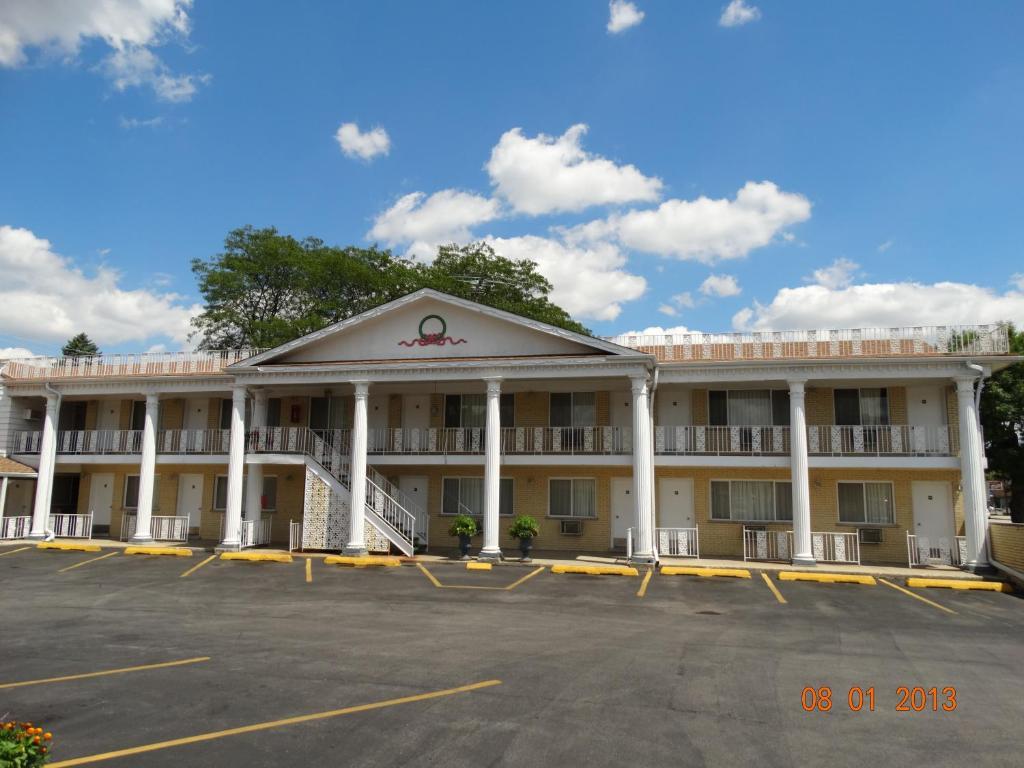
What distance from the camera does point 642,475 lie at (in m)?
19.7

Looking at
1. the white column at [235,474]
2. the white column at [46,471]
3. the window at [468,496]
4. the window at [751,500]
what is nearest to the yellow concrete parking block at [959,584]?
the window at [751,500]

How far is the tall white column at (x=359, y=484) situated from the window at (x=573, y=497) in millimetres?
6126

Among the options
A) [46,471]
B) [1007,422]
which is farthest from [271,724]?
[1007,422]

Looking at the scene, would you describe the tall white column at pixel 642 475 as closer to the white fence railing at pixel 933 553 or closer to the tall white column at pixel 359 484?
the white fence railing at pixel 933 553

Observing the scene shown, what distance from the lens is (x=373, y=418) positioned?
25312 mm

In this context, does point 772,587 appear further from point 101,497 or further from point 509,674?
point 101,497

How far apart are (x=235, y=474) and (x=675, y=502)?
45.4 feet

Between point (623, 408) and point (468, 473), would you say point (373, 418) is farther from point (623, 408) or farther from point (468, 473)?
point (623, 408)

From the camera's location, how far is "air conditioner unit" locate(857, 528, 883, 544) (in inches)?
826

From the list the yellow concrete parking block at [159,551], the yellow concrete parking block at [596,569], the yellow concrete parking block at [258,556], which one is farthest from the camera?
the yellow concrete parking block at [159,551]

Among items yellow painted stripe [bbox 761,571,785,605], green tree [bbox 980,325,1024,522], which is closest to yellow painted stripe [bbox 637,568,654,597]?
yellow painted stripe [bbox 761,571,785,605]

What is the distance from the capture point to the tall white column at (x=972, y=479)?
18656 mm

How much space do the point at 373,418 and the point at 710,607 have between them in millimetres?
14641

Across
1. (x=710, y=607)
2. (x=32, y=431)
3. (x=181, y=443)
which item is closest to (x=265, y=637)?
(x=710, y=607)
